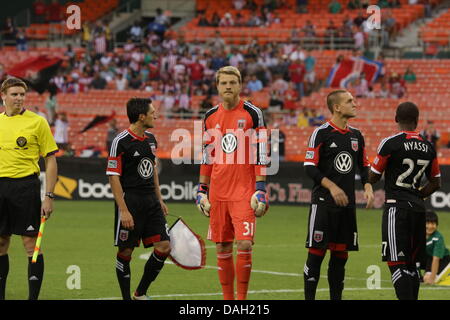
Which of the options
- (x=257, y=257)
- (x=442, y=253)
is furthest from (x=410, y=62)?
(x=442, y=253)

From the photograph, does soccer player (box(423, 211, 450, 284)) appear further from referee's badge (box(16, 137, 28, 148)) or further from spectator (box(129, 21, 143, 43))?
→ spectator (box(129, 21, 143, 43))

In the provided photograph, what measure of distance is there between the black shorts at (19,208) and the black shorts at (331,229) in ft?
9.01

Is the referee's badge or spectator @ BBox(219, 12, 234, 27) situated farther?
spectator @ BBox(219, 12, 234, 27)

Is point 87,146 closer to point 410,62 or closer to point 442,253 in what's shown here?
point 410,62

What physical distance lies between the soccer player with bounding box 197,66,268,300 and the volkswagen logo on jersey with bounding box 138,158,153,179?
800 millimetres

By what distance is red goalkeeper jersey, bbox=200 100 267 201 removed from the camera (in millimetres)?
10422

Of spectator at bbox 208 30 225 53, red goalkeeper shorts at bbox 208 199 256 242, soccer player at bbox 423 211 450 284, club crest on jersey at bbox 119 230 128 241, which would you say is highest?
spectator at bbox 208 30 225 53

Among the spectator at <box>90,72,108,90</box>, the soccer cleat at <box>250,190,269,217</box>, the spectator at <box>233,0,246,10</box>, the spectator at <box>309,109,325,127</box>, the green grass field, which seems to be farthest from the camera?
the spectator at <box>233,0,246,10</box>

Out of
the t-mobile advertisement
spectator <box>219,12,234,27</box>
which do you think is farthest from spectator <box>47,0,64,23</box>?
the t-mobile advertisement

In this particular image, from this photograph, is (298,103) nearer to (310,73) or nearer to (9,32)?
(310,73)

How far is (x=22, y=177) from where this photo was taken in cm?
1084

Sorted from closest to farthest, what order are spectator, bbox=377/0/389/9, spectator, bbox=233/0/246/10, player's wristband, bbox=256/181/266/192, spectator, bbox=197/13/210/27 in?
player's wristband, bbox=256/181/266/192
spectator, bbox=377/0/389/9
spectator, bbox=197/13/210/27
spectator, bbox=233/0/246/10

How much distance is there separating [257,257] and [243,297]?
257 inches

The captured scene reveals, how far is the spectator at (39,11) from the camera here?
4328cm
